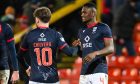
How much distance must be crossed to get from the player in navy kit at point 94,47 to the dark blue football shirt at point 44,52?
26 centimetres

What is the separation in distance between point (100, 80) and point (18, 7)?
786 centimetres

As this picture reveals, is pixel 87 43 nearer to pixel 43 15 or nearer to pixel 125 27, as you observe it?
pixel 43 15

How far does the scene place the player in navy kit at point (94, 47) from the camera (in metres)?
9.48

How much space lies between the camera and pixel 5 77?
1007 centimetres

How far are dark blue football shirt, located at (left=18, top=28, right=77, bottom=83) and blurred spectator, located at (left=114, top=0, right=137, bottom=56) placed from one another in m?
6.56

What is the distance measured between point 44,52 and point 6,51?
0.91 metres

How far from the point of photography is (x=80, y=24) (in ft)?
51.0

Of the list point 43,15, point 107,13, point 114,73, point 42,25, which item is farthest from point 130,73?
point 43,15

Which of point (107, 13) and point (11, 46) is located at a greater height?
point (107, 13)

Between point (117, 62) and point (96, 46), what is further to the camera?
point (117, 62)

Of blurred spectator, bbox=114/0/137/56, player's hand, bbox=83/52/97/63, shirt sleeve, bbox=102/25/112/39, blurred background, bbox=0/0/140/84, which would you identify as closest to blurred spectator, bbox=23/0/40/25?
blurred background, bbox=0/0/140/84

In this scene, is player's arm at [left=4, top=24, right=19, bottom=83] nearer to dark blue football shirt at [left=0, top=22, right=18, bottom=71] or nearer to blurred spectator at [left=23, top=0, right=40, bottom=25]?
dark blue football shirt at [left=0, top=22, right=18, bottom=71]

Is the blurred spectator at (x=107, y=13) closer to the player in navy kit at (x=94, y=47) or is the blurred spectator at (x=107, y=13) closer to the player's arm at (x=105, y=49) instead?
the player in navy kit at (x=94, y=47)

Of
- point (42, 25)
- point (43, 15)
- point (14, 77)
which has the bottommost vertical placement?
point (14, 77)
